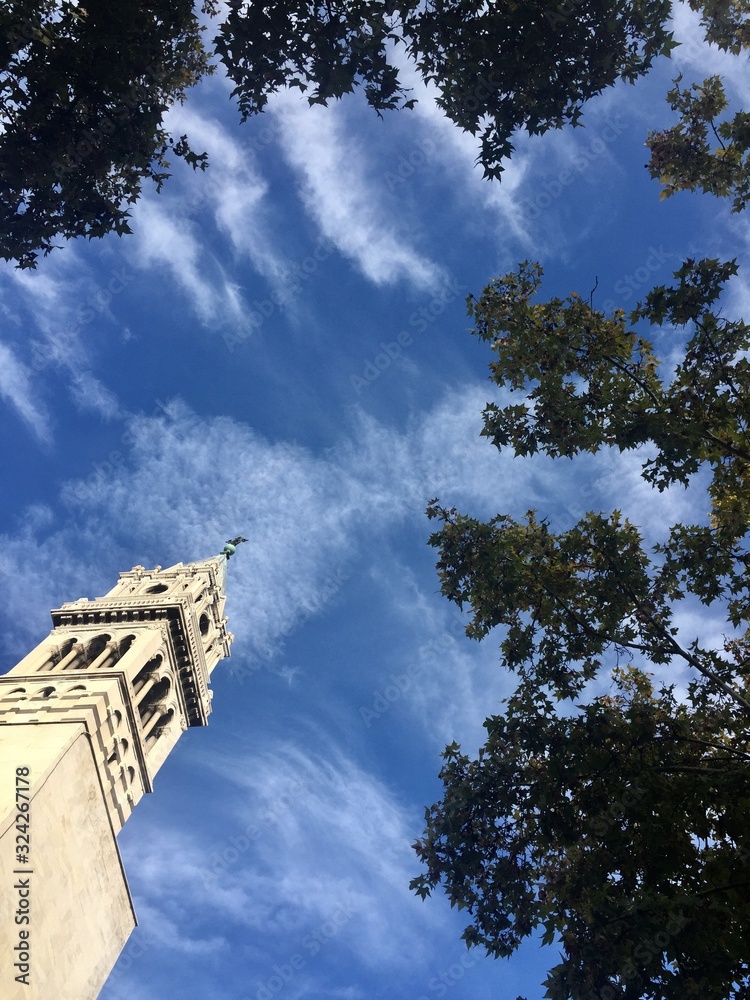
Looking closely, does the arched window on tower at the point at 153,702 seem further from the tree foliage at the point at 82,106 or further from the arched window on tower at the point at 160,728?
the tree foliage at the point at 82,106

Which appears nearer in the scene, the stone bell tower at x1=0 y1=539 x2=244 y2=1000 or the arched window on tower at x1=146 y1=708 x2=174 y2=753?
the stone bell tower at x1=0 y1=539 x2=244 y2=1000

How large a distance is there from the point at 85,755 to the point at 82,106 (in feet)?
91.7

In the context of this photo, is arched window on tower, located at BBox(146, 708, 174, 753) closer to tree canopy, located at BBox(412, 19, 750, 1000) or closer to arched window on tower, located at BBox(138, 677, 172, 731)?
arched window on tower, located at BBox(138, 677, 172, 731)

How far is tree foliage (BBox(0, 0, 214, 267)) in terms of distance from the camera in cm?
1406

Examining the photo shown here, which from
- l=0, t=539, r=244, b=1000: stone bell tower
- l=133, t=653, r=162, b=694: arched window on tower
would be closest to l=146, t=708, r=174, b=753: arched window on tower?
l=0, t=539, r=244, b=1000: stone bell tower

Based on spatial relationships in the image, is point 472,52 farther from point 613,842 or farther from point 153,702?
point 153,702

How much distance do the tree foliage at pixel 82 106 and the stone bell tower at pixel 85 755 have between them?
22.3 meters

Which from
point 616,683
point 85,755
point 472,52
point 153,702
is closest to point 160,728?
point 153,702

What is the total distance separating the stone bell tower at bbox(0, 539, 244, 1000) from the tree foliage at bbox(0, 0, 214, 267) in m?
22.3

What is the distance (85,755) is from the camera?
102ft

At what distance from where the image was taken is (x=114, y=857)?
3266 centimetres

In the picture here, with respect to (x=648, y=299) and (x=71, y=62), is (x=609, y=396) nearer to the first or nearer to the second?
(x=648, y=299)

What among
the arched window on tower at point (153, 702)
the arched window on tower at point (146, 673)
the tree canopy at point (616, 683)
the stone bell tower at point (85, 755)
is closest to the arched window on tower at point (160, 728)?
the stone bell tower at point (85, 755)

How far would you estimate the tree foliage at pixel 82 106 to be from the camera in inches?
554
